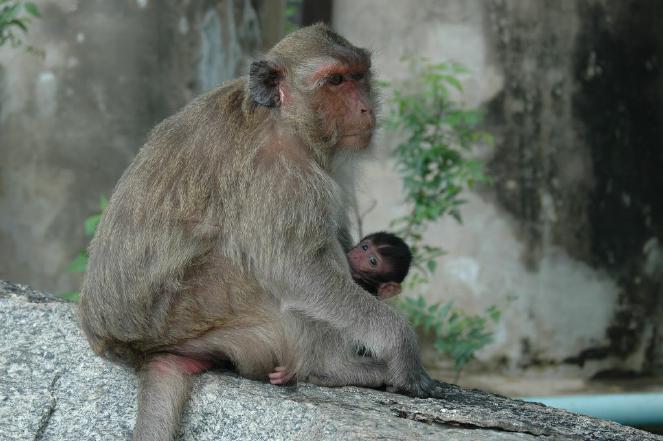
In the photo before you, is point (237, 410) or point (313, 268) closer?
point (237, 410)

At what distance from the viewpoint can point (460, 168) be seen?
778 centimetres

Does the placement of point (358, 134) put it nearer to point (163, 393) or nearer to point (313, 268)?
point (313, 268)

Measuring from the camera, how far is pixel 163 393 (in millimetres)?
4273

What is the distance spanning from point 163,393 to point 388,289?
1.37m

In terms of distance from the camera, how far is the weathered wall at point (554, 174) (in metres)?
9.59

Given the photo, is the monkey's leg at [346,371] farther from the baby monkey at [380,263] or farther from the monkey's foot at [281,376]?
the baby monkey at [380,263]

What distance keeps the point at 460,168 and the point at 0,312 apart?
378 centimetres

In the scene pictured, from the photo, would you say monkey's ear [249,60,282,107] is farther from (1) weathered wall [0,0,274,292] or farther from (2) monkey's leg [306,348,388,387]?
(1) weathered wall [0,0,274,292]

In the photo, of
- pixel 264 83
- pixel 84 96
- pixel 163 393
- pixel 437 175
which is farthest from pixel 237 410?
pixel 84 96

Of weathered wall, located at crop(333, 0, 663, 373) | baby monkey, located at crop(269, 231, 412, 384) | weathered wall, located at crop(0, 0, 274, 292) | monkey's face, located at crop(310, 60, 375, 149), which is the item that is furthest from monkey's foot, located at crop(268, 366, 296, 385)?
weathered wall, located at crop(333, 0, 663, 373)

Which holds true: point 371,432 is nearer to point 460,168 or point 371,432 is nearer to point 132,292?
point 132,292

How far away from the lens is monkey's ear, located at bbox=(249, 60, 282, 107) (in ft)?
15.3

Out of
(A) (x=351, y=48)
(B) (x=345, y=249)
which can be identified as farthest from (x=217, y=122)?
(B) (x=345, y=249)

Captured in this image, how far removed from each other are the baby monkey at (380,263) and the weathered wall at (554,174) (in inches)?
172
